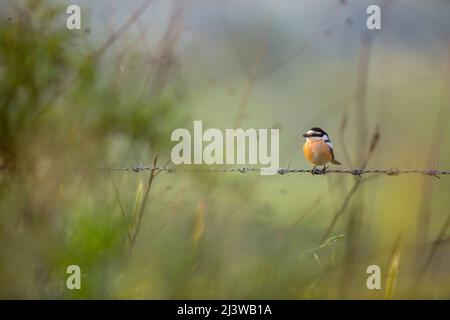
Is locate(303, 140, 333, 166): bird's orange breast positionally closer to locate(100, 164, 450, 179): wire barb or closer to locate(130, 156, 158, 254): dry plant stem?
locate(100, 164, 450, 179): wire barb

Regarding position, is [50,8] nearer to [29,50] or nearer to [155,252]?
[29,50]

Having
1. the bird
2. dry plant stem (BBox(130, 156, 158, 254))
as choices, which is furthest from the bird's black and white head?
dry plant stem (BBox(130, 156, 158, 254))

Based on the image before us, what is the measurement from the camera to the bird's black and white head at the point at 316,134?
164 inches

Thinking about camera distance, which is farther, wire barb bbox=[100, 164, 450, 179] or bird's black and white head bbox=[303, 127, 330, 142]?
bird's black and white head bbox=[303, 127, 330, 142]

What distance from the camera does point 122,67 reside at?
4.02 metres

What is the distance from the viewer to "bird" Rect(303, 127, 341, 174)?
4155 mm

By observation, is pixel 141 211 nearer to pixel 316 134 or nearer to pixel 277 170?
pixel 277 170

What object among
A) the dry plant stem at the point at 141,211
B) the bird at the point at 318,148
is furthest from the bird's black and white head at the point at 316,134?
the dry plant stem at the point at 141,211

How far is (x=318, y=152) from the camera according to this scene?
4164 millimetres

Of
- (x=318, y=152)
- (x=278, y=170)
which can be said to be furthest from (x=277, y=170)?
(x=318, y=152)

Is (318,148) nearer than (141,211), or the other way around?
(141,211)

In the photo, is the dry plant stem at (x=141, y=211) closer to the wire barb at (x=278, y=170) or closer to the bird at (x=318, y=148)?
the wire barb at (x=278, y=170)

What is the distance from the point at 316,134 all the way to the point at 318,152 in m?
0.09

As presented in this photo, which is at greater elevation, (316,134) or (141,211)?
(316,134)
